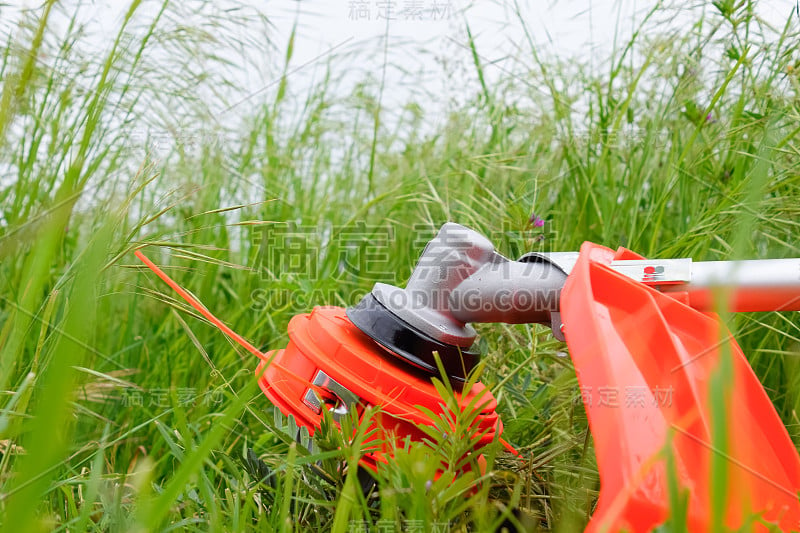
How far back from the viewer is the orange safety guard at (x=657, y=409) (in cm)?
57

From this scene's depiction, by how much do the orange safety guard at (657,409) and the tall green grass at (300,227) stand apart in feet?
0.46

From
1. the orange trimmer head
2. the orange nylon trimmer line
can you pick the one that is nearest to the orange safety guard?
the orange trimmer head

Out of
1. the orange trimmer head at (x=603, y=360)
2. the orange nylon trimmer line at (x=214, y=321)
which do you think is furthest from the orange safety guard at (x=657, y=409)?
the orange nylon trimmer line at (x=214, y=321)

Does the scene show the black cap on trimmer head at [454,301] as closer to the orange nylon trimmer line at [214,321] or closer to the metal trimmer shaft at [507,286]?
the metal trimmer shaft at [507,286]

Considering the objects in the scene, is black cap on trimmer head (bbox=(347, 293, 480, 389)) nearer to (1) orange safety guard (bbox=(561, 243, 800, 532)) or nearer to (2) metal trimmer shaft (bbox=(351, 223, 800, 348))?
(2) metal trimmer shaft (bbox=(351, 223, 800, 348))

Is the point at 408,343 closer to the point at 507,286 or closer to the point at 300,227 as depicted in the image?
the point at 507,286

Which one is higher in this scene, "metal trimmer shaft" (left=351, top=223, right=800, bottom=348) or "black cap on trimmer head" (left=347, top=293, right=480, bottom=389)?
"metal trimmer shaft" (left=351, top=223, right=800, bottom=348)

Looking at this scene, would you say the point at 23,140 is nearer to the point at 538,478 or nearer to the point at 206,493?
the point at 206,493

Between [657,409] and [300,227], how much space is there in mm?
1331

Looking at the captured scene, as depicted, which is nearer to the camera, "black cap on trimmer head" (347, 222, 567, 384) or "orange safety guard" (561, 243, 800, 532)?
"orange safety guard" (561, 243, 800, 532)

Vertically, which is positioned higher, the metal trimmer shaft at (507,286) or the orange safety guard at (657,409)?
the metal trimmer shaft at (507,286)

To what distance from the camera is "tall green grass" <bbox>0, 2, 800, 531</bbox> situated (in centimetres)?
84

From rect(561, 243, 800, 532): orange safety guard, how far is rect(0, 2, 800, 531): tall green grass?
5.5 inches

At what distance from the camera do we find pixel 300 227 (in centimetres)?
185
